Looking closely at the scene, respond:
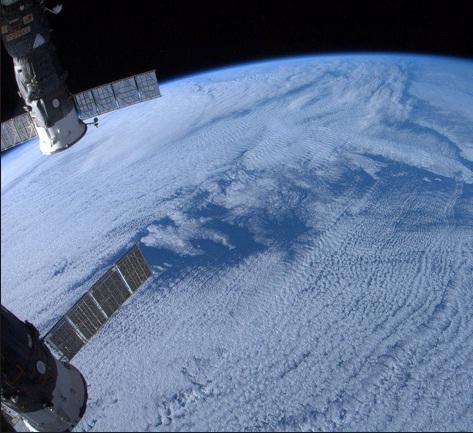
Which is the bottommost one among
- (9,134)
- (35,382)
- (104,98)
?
(35,382)

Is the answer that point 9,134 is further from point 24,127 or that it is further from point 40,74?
point 40,74

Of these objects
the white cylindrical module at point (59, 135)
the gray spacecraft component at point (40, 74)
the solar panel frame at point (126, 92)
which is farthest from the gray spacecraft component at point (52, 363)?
the solar panel frame at point (126, 92)

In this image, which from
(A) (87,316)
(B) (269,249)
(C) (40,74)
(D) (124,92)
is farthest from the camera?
(B) (269,249)

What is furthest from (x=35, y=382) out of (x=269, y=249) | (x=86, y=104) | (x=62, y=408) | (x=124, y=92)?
(x=269, y=249)

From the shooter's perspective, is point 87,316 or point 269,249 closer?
point 87,316

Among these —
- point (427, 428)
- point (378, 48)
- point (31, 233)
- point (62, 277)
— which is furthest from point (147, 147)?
point (427, 428)

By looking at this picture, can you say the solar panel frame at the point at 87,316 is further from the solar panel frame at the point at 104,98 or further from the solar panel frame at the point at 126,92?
the solar panel frame at the point at 126,92

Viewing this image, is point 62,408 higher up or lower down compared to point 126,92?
lower down
